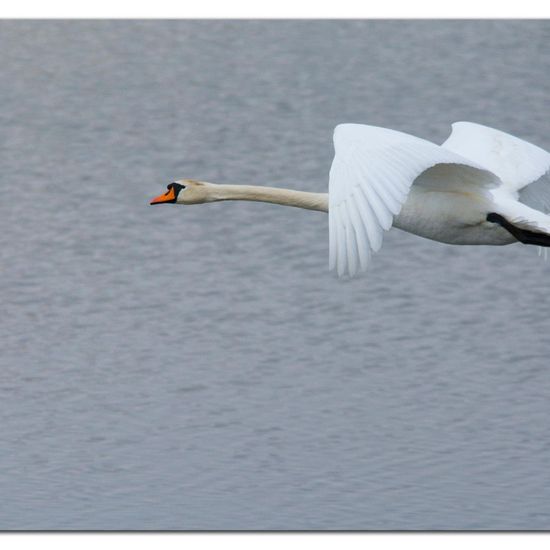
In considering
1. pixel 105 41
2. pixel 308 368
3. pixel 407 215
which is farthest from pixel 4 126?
pixel 407 215

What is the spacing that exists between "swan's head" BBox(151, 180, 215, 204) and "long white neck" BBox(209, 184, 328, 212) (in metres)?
0.03

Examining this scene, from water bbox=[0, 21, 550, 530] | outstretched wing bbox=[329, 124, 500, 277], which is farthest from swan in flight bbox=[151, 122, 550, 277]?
water bbox=[0, 21, 550, 530]

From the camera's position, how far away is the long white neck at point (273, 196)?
743 cm

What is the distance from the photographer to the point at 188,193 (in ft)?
26.4

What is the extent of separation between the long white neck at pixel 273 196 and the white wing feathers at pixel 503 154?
2.33 ft

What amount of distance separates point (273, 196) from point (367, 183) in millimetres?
1678

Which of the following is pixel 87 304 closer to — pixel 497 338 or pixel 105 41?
pixel 497 338

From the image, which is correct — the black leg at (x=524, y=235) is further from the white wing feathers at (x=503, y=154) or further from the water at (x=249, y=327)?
the water at (x=249, y=327)

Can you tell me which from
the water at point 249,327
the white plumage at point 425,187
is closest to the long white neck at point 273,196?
the white plumage at point 425,187

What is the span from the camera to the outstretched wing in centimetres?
570

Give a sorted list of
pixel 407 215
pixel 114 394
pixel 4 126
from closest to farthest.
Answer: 1. pixel 407 215
2. pixel 114 394
3. pixel 4 126

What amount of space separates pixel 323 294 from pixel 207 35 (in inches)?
269

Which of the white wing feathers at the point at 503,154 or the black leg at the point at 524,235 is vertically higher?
the white wing feathers at the point at 503,154

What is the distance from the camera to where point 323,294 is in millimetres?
10359
